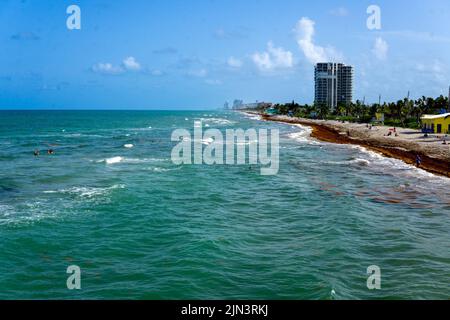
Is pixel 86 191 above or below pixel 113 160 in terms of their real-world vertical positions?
below

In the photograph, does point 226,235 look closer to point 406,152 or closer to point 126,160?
point 126,160

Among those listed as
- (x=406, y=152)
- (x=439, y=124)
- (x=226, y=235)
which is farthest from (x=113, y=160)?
(x=439, y=124)

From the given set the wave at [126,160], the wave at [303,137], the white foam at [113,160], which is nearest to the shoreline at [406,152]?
the wave at [303,137]

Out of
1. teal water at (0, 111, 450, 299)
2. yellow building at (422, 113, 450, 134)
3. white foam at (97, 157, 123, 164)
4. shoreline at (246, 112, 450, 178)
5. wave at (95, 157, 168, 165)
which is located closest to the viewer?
teal water at (0, 111, 450, 299)

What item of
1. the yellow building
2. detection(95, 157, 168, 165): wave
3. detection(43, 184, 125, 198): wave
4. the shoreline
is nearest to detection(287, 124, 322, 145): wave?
the shoreline

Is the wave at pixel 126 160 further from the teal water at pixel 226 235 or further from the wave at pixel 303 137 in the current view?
the wave at pixel 303 137

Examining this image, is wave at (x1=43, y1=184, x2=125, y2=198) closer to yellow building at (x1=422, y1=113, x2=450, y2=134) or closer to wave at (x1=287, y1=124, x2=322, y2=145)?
wave at (x1=287, y1=124, x2=322, y2=145)

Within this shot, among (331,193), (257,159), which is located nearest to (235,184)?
(331,193)
